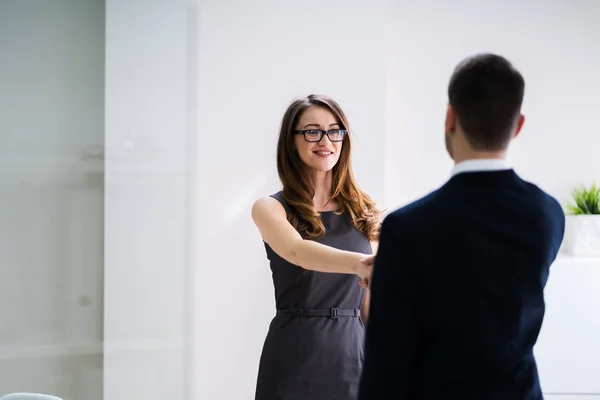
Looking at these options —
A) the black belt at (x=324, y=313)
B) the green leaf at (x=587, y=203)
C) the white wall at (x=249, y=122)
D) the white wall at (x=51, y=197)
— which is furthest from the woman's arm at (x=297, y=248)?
the green leaf at (x=587, y=203)

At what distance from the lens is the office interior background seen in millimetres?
2916

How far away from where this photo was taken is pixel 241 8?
10.5ft

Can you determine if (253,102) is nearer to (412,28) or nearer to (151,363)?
(412,28)

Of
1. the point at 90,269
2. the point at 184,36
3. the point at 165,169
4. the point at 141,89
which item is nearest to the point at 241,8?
the point at 184,36

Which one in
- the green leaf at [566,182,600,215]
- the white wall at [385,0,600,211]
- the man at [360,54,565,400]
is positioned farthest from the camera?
the white wall at [385,0,600,211]

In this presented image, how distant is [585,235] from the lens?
10.6 feet

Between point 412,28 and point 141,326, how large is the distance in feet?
6.77

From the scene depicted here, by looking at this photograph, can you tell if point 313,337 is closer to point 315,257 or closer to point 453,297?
point 315,257

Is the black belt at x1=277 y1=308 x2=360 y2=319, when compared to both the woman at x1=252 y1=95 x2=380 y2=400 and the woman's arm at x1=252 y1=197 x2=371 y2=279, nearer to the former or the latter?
the woman at x1=252 y1=95 x2=380 y2=400

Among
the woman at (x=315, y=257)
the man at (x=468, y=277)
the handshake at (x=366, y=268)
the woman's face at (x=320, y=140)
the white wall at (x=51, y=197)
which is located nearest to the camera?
the man at (x=468, y=277)

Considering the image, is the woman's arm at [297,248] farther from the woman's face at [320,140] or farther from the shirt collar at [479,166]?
the shirt collar at [479,166]

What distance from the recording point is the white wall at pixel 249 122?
3.13 meters

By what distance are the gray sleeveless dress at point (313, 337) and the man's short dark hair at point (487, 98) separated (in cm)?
97

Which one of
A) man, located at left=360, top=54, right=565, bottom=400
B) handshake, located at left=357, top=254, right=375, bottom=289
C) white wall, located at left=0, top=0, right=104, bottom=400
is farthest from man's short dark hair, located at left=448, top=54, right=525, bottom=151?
white wall, located at left=0, top=0, right=104, bottom=400
